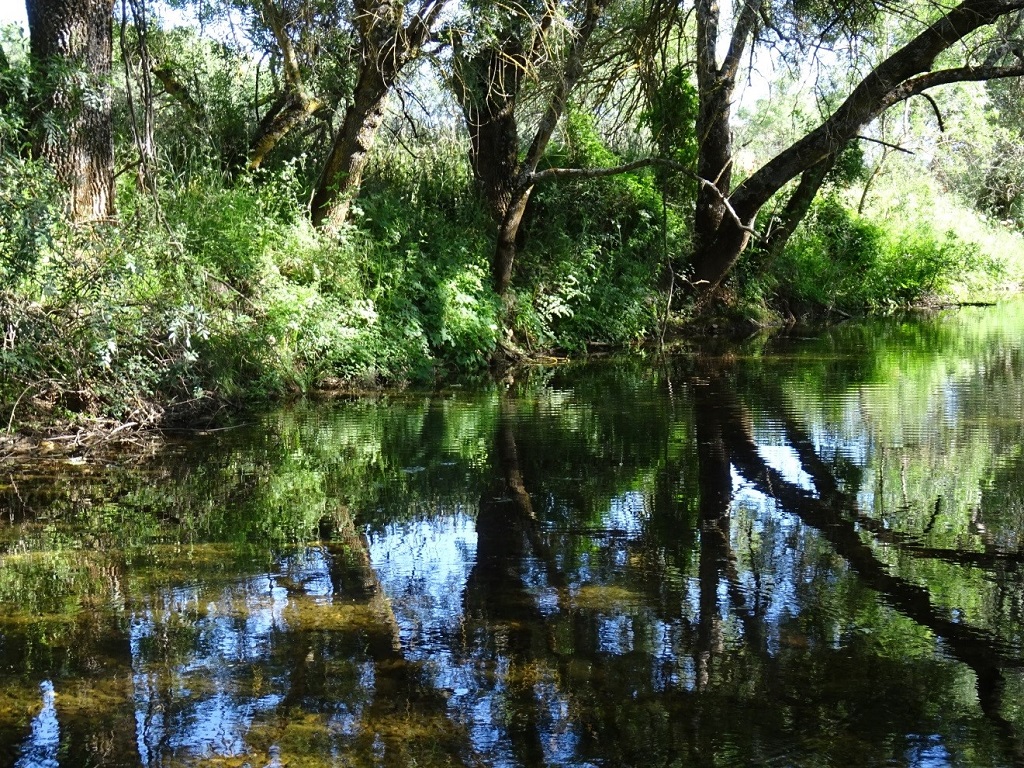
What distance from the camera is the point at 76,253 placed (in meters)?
10.1

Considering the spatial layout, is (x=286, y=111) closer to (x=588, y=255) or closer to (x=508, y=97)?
(x=508, y=97)

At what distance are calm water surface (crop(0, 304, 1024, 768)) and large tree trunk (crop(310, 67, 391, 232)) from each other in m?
5.56

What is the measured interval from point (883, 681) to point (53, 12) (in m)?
10.7

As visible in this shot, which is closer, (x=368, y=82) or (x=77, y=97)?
(x=77, y=97)

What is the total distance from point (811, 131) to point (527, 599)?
54.7ft

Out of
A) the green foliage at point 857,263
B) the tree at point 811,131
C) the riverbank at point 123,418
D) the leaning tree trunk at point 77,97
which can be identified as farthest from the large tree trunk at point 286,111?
the green foliage at point 857,263

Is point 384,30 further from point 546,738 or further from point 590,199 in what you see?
point 546,738

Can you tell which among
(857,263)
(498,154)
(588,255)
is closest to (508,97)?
(498,154)

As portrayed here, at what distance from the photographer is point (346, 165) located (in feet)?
48.4

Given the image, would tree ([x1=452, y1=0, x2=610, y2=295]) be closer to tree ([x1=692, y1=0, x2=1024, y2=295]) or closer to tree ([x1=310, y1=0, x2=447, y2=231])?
tree ([x1=310, y1=0, x2=447, y2=231])

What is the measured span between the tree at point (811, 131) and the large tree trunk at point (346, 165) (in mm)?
4342

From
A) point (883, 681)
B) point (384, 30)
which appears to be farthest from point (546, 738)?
point (384, 30)

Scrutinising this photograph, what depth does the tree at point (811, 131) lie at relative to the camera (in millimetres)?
15078

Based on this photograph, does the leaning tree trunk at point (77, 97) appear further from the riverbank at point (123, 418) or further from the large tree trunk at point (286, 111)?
the large tree trunk at point (286, 111)
